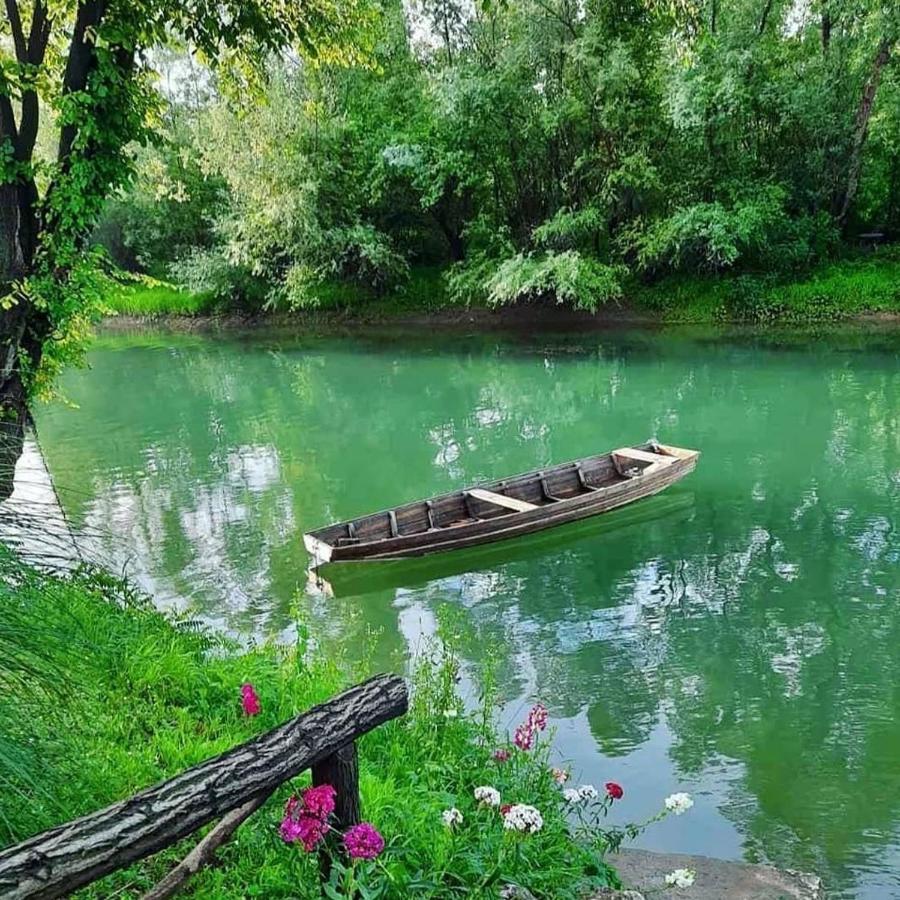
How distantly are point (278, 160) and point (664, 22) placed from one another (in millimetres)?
16107

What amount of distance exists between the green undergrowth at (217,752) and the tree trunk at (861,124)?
67.6ft

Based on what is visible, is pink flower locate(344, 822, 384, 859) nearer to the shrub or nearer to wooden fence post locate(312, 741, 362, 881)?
wooden fence post locate(312, 741, 362, 881)

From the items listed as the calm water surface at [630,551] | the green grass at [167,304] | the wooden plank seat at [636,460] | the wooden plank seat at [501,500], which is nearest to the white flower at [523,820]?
the calm water surface at [630,551]

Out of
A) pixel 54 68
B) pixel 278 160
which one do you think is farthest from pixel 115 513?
pixel 278 160

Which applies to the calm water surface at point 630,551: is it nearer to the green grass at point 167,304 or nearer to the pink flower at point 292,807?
the pink flower at point 292,807

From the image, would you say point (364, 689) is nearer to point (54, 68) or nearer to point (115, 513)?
point (54, 68)

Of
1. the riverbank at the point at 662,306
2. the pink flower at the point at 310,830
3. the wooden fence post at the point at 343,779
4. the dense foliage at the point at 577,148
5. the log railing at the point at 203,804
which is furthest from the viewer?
the riverbank at the point at 662,306

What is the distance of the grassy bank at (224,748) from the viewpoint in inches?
90.0

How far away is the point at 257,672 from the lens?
457cm

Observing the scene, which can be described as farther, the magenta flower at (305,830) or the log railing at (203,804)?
the magenta flower at (305,830)

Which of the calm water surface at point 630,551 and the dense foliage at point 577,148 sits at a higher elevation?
the dense foliage at point 577,148

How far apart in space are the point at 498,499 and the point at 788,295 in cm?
1560

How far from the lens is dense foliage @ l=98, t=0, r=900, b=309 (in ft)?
66.0

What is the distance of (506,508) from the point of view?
9062 mm
